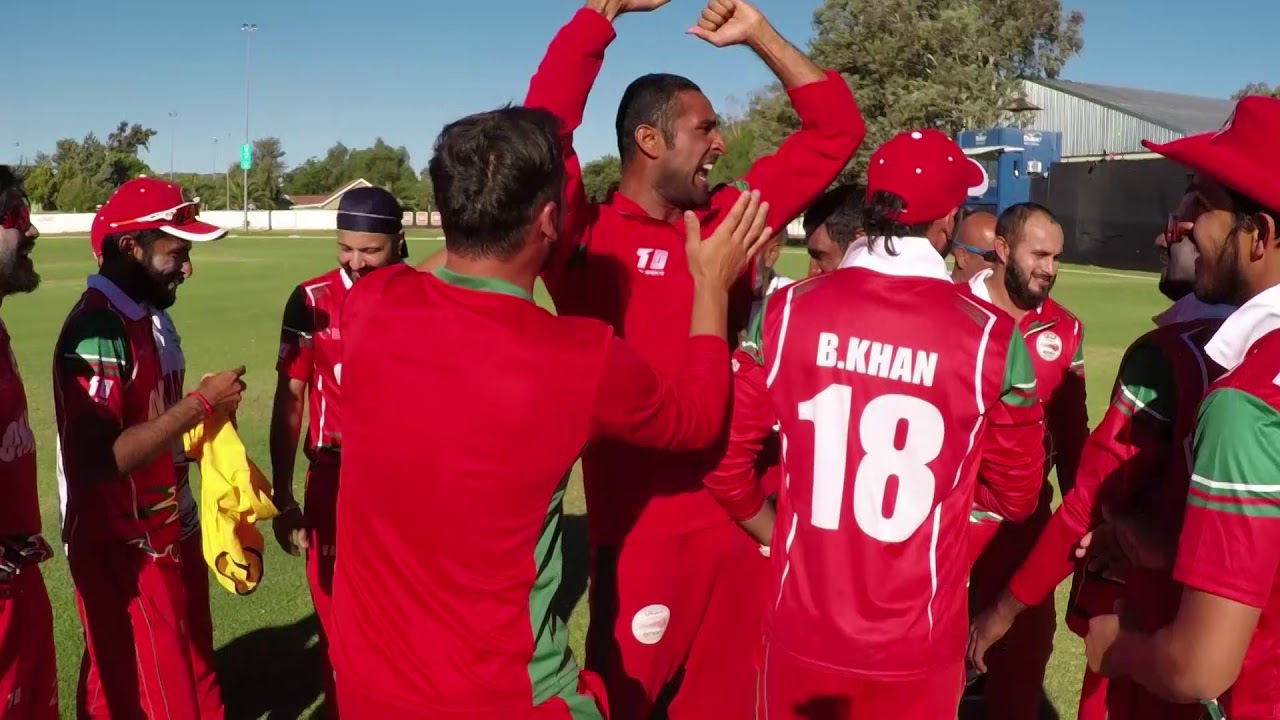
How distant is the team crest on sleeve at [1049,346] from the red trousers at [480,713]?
10.3 feet

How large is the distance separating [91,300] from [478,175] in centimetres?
239

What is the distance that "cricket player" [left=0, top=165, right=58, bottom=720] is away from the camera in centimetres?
363

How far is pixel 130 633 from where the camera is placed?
423cm

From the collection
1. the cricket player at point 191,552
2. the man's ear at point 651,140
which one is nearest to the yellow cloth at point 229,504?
the cricket player at point 191,552

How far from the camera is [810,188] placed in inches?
159

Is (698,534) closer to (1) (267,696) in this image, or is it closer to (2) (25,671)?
(2) (25,671)

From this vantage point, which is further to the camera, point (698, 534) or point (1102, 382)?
point (1102, 382)

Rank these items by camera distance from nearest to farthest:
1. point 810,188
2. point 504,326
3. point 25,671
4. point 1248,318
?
point 1248,318, point 504,326, point 25,671, point 810,188

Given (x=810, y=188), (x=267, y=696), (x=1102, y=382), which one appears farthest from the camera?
(x=1102, y=382)

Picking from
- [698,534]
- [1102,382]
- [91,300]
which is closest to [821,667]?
[698,534]

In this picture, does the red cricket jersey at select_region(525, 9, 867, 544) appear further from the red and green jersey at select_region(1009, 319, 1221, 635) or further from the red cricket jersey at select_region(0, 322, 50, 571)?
the red cricket jersey at select_region(0, 322, 50, 571)

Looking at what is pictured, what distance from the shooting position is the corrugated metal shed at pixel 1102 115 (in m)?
57.7

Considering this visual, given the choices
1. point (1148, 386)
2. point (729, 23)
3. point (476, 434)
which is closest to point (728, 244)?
point (476, 434)

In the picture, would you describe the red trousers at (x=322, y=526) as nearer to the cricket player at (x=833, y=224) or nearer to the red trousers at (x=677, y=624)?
the red trousers at (x=677, y=624)
